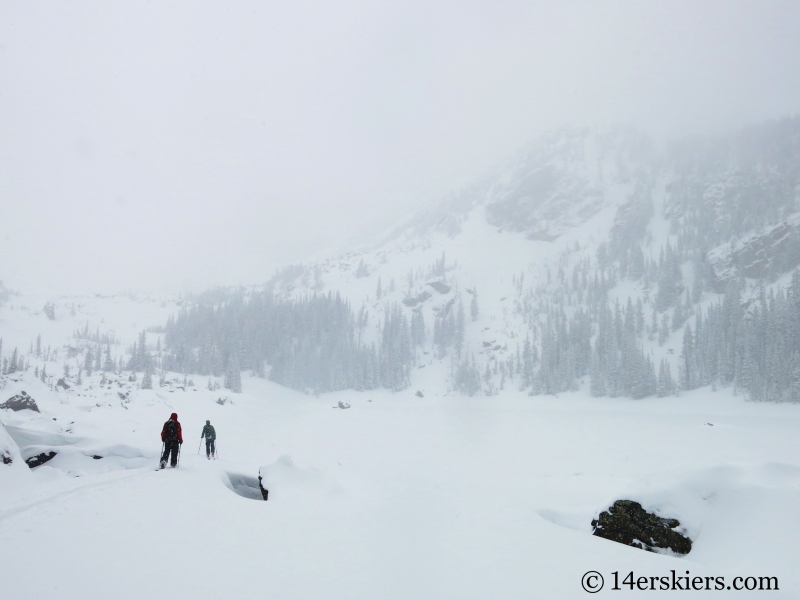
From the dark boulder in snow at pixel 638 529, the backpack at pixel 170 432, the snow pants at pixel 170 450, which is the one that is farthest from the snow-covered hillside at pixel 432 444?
the backpack at pixel 170 432

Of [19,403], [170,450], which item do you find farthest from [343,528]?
[19,403]

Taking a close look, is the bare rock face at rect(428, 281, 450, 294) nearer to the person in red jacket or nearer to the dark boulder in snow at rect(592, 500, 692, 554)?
the person in red jacket

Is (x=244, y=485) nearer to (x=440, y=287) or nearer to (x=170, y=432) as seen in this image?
(x=170, y=432)

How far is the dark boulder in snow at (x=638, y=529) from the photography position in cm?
1046

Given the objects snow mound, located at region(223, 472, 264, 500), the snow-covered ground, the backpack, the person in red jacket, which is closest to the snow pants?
the person in red jacket

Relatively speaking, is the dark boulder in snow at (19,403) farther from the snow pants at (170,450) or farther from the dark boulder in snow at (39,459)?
the snow pants at (170,450)

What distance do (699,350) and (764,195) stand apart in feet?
300

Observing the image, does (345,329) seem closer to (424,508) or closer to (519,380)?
(519,380)

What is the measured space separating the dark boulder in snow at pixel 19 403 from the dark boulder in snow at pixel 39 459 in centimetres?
984

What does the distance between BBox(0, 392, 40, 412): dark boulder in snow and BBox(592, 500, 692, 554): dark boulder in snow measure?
97.1ft

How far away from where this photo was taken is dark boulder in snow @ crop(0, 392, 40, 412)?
22.5 meters

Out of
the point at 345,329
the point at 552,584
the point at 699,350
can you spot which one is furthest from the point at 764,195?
the point at 552,584

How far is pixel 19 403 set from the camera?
22844 mm

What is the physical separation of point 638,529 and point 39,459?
21.5 m
